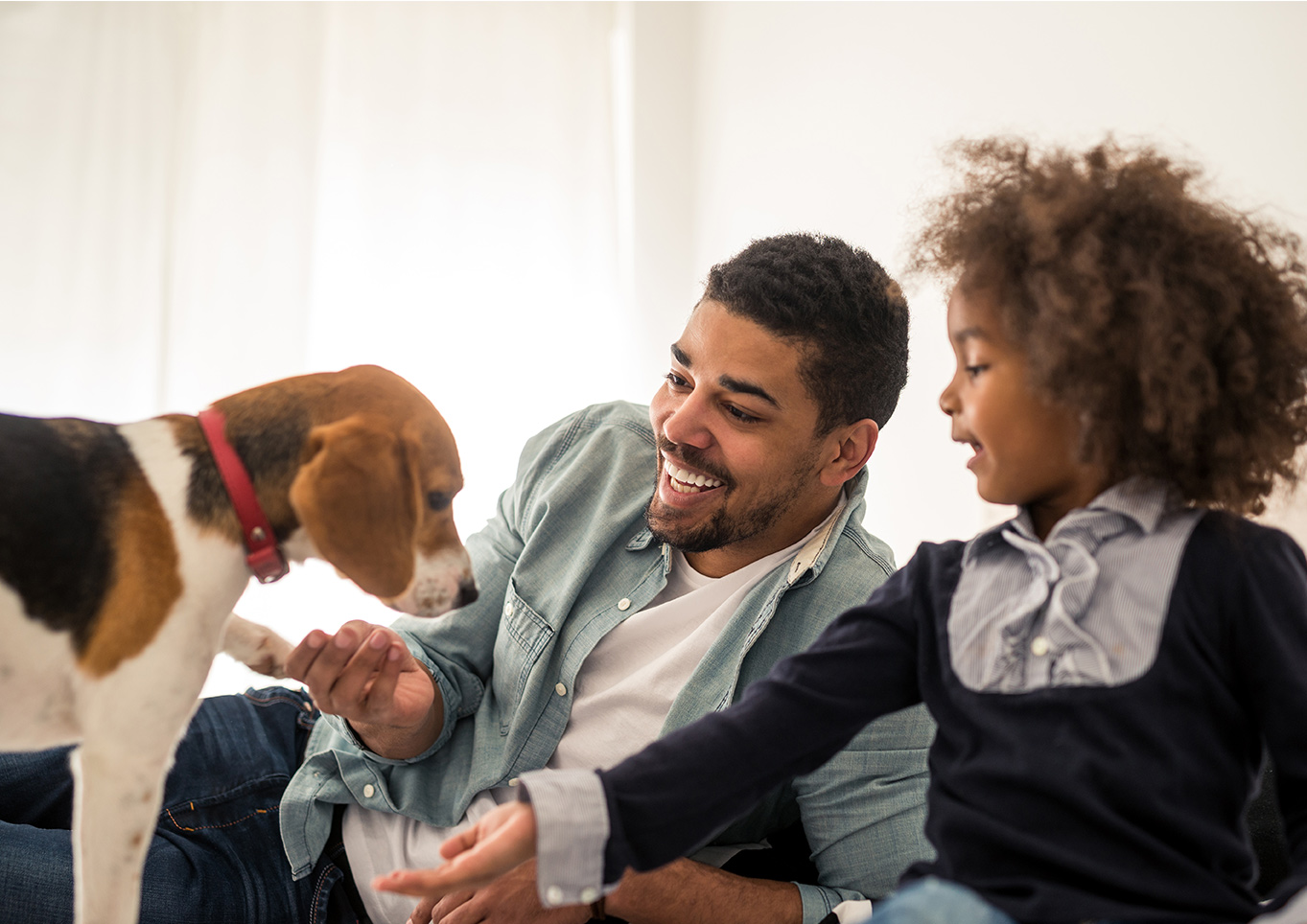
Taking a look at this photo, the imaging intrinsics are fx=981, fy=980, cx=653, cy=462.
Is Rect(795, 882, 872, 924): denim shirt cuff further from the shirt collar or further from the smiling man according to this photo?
the shirt collar

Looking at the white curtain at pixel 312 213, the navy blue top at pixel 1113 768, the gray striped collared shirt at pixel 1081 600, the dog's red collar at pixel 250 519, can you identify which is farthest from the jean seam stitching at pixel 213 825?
the white curtain at pixel 312 213

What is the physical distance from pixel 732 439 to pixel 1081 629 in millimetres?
760

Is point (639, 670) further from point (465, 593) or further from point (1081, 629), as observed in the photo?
point (1081, 629)

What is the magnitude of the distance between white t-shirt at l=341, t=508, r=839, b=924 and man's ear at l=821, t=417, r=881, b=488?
10 centimetres


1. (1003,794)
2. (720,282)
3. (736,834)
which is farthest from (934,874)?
(720,282)

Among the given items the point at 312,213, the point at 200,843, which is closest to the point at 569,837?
the point at 200,843

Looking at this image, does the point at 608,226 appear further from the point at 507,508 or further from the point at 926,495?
the point at 507,508

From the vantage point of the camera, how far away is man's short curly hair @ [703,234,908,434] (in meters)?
1.56

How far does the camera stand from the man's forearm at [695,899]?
A: 4.41 feet

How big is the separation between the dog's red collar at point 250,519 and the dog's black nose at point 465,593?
251mm

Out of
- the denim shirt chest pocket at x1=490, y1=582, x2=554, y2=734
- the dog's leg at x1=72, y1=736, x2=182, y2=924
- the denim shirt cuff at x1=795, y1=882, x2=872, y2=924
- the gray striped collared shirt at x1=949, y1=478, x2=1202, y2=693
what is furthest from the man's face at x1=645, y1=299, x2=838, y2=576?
the dog's leg at x1=72, y1=736, x2=182, y2=924

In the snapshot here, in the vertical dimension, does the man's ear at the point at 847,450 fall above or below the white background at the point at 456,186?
below

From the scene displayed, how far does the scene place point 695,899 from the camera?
1.35 metres

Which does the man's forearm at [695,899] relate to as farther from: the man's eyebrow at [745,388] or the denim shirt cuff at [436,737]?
the man's eyebrow at [745,388]
